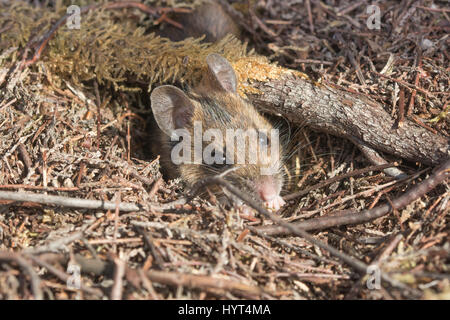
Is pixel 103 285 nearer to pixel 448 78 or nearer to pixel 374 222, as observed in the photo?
pixel 374 222

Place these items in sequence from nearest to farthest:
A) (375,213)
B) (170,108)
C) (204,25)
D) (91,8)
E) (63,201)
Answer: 1. (63,201)
2. (375,213)
3. (170,108)
4. (91,8)
5. (204,25)

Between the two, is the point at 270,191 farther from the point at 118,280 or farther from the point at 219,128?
the point at 118,280

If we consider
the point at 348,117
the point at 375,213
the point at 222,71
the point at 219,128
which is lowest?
the point at 375,213

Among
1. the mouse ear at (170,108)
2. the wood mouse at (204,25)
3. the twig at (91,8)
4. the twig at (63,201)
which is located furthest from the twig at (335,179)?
the twig at (91,8)

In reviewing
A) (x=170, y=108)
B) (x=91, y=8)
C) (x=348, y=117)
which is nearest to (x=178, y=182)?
(x=170, y=108)

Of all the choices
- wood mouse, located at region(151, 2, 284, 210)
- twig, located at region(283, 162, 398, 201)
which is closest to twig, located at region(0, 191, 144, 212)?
wood mouse, located at region(151, 2, 284, 210)

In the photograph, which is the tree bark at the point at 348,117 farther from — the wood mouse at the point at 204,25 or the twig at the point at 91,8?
the twig at the point at 91,8
